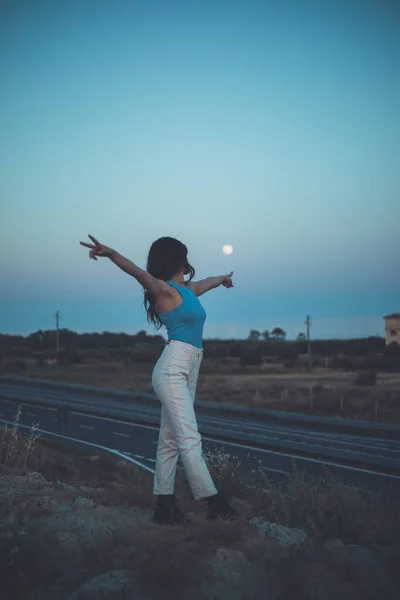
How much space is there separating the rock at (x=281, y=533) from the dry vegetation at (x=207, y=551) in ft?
0.10

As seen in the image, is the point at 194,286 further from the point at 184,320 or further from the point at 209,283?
the point at 184,320

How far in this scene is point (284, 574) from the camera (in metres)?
3.59

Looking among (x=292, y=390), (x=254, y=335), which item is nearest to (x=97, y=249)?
(x=292, y=390)

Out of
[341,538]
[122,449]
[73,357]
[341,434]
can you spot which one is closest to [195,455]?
[341,538]

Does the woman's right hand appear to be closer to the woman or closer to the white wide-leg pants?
the woman

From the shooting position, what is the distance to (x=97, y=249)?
4.64 metres

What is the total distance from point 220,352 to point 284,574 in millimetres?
104412

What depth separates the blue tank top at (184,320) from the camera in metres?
4.91

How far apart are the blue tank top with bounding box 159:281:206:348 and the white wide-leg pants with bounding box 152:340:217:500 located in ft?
0.18

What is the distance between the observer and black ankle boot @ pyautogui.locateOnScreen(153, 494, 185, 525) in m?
4.74

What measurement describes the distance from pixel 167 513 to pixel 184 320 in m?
1.32

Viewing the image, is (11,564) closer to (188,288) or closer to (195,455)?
(195,455)

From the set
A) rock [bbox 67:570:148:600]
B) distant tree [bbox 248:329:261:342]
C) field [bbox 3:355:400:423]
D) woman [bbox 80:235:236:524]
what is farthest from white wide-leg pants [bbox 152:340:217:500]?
distant tree [bbox 248:329:261:342]

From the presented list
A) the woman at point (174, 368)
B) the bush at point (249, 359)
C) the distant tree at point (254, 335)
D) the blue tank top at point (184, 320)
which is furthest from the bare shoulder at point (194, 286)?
the distant tree at point (254, 335)
